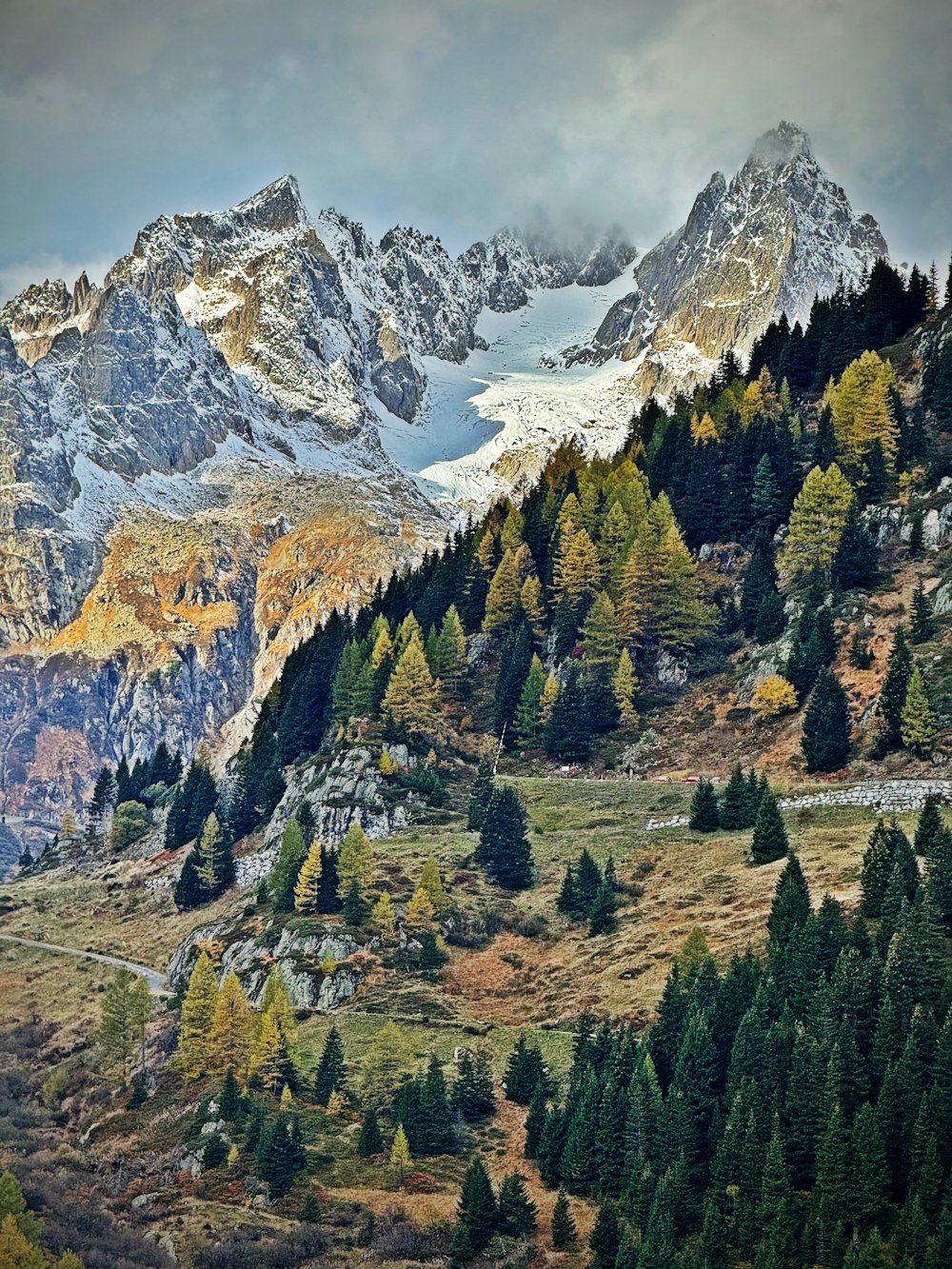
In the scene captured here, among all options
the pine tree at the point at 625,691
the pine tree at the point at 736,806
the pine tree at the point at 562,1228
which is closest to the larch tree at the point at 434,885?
the pine tree at the point at 736,806

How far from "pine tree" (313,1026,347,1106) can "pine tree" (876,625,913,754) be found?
4270 centimetres

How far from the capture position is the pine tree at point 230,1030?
8144 centimetres

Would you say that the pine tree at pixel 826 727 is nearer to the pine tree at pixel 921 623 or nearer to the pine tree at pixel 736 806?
the pine tree at pixel 736 806

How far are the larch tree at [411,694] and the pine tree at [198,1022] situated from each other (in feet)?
124

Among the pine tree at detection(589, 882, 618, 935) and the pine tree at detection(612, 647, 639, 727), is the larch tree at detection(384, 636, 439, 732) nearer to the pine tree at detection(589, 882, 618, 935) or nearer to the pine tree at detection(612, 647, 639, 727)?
the pine tree at detection(612, 647, 639, 727)

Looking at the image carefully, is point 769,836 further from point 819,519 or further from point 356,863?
point 819,519

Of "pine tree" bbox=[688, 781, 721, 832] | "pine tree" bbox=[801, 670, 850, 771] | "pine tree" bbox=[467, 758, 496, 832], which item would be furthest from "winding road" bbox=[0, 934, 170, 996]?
"pine tree" bbox=[801, 670, 850, 771]

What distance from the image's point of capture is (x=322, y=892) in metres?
96.2

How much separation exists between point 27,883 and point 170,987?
49483mm

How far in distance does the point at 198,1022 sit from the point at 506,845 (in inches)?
965

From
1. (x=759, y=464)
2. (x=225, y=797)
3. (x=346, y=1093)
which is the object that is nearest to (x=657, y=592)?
(x=759, y=464)

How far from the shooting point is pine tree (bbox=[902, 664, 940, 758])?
9194 centimetres

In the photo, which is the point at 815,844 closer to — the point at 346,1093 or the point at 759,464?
the point at 346,1093

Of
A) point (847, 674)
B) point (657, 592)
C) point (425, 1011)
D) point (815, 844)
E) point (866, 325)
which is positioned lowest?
point (425, 1011)
